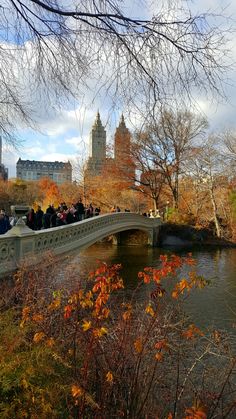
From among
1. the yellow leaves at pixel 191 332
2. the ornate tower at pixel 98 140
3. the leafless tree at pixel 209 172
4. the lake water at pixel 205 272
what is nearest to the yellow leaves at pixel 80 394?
the yellow leaves at pixel 191 332

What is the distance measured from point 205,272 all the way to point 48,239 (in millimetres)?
13150

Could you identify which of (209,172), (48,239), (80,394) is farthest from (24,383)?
(209,172)

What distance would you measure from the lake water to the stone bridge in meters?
1.56

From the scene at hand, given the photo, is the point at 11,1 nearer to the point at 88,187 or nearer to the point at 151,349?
the point at 151,349

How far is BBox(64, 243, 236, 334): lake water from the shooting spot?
1362 cm

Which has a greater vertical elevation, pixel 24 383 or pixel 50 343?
pixel 50 343

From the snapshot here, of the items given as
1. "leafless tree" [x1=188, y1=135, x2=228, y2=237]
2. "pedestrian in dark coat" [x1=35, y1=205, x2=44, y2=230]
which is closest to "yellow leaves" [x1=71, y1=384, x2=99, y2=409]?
"pedestrian in dark coat" [x1=35, y1=205, x2=44, y2=230]

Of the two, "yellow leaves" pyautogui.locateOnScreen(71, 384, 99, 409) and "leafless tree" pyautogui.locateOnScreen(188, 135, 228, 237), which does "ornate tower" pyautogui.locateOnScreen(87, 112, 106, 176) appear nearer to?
"yellow leaves" pyautogui.locateOnScreen(71, 384, 99, 409)

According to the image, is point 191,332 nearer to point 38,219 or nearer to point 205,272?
point 38,219

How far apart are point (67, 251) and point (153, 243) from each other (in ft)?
80.9

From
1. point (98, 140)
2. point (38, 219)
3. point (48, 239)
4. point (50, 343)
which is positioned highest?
point (98, 140)

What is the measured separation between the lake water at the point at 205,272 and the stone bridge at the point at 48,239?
1.56m

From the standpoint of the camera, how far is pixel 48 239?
13680mm

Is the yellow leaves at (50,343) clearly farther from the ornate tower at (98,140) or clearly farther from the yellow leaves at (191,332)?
the ornate tower at (98,140)
